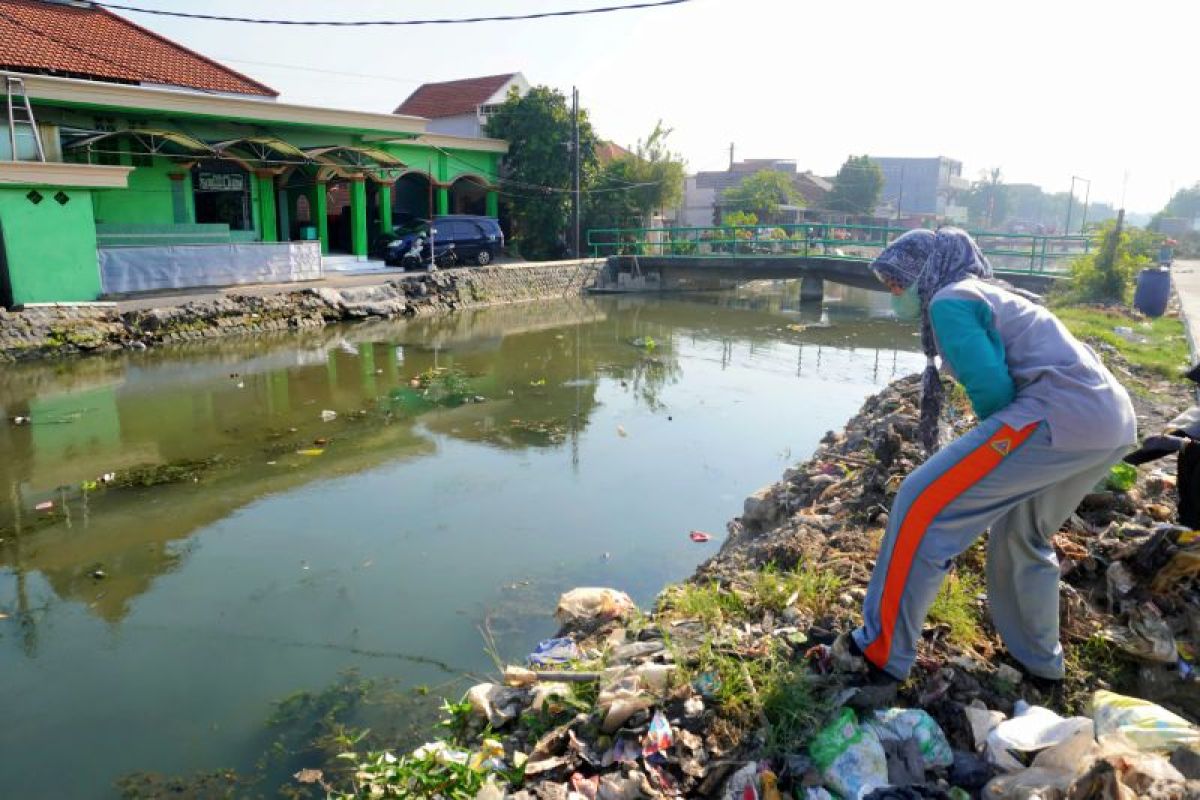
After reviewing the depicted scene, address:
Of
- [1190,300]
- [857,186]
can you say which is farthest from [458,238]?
[857,186]

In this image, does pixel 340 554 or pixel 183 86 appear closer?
pixel 340 554

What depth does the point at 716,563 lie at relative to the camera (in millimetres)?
4961

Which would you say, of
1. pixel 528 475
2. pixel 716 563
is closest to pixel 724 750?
pixel 716 563

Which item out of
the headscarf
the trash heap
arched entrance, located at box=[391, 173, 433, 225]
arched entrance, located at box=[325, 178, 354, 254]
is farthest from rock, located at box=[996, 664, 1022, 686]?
arched entrance, located at box=[391, 173, 433, 225]

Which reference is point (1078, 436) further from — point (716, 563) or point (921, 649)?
point (716, 563)

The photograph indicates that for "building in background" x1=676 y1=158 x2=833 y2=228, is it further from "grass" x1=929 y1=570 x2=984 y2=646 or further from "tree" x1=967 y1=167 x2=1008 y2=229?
"grass" x1=929 y1=570 x2=984 y2=646

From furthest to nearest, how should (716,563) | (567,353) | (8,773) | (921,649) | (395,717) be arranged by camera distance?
(567,353), (716,563), (395,717), (8,773), (921,649)

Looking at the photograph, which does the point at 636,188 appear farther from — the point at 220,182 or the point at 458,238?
the point at 220,182

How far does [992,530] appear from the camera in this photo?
2732 millimetres

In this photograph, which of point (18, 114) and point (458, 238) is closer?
point (18, 114)

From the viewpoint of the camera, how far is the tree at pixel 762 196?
35.9m

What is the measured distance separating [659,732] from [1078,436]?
1477 mm

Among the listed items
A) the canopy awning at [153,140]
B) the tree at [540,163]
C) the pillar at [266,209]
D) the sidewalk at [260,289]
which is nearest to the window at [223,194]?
the pillar at [266,209]

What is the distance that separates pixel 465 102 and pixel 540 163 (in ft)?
19.7
